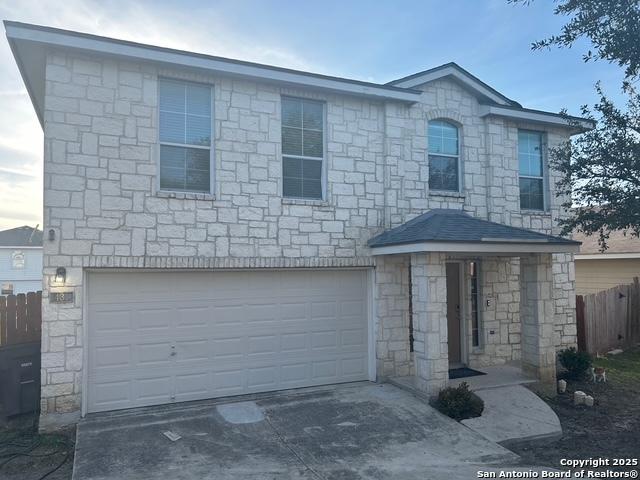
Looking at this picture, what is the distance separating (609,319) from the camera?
12.7 meters

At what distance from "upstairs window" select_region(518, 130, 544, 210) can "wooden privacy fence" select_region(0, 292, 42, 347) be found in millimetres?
10685

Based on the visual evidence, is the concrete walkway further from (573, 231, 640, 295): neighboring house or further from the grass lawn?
(573, 231, 640, 295): neighboring house

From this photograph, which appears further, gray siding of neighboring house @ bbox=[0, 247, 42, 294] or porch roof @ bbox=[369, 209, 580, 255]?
gray siding of neighboring house @ bbox=[0, 247, 42, 294]

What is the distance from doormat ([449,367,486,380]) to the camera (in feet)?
30.6

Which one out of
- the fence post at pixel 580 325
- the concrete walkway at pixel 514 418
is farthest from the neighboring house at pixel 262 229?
the fence post at pixel 580 325

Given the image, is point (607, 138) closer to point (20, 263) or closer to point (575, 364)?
point (575, 364)

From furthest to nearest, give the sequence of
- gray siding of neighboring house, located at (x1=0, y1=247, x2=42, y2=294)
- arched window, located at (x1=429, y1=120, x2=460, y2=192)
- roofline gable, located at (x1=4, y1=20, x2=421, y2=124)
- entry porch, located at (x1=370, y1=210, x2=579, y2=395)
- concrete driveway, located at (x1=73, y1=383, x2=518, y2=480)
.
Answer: gray siding of neighboring house, located at (x1=0, y1=247, x2=42, y2=294)
arched window, located at (x1=429, y1=120, x2=460, y2=192)
entry porch, located at (x1=370, y1=210, x2=579, y2=395)
roofline gable, located at (x1=4, y1=20, x2=421, y2=124)
concrete driveway, located at (x1=73, y1=383, x2=518, y2=480)

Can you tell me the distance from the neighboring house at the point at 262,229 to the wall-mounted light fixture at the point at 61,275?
2 cm

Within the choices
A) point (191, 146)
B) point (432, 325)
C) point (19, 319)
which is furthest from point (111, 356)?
point (432, 325)

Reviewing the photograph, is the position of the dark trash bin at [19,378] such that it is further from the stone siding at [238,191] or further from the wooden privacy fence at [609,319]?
the wooden privacy fence at [609,319]

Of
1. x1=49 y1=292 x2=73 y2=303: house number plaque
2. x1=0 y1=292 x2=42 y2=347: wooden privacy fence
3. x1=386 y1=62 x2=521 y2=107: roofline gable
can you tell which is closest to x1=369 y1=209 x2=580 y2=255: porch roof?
x1=386 y1=62 x2=521 y2=107: roofline gable

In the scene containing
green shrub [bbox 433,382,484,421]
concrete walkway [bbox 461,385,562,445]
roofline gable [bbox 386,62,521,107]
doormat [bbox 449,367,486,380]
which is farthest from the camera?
roofline gable [bbox 386,62,521,107]

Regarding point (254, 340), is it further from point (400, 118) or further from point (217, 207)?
point (400, 118)

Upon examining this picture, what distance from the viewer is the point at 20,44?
6.93m
